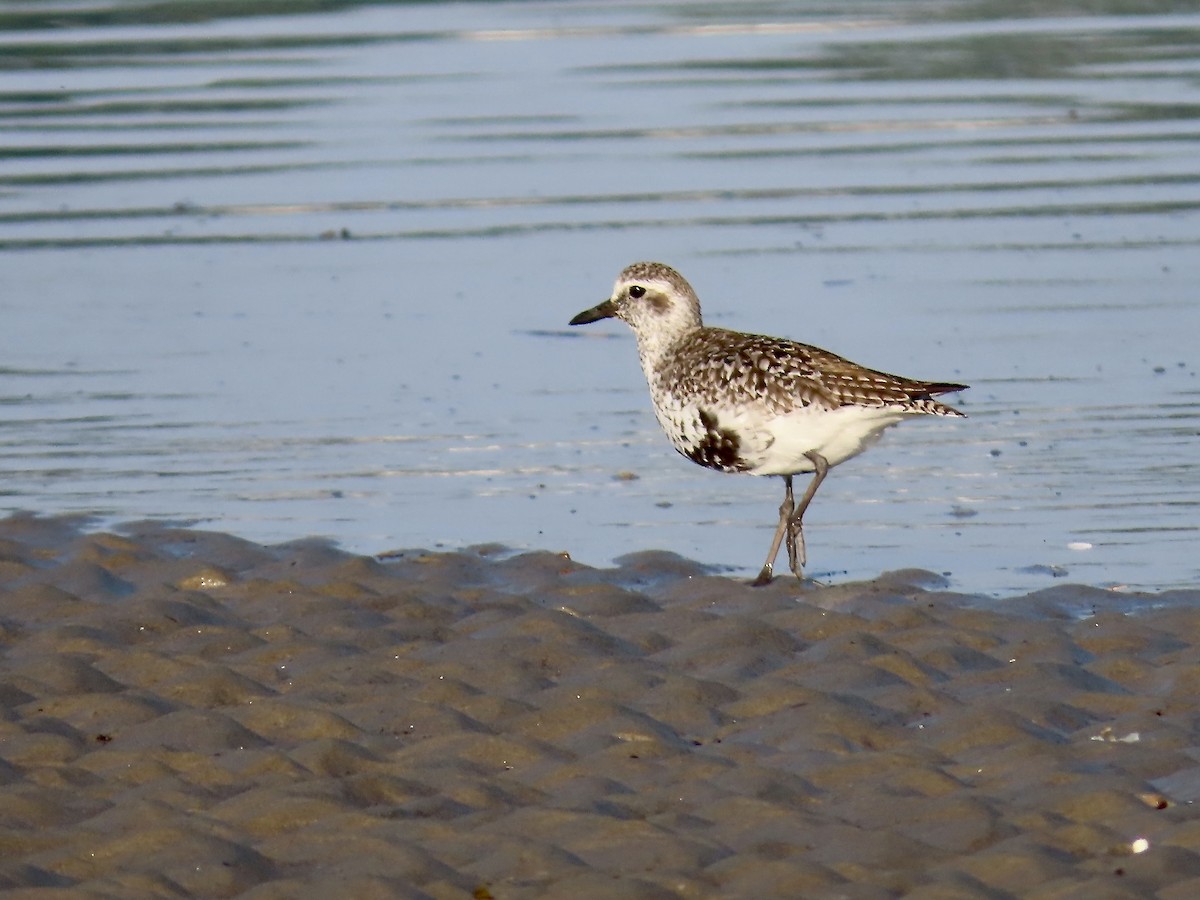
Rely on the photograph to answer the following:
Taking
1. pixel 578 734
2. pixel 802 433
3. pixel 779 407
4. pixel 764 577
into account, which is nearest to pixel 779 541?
pixel 764 577

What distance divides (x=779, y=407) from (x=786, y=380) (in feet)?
0.46

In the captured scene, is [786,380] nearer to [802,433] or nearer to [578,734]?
[802,433]

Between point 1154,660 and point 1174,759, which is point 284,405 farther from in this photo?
point 1174,759

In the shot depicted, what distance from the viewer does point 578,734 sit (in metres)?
7.33

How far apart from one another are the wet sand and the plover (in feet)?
1.92

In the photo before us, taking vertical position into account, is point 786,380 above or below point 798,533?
above

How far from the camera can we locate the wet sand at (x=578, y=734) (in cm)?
612

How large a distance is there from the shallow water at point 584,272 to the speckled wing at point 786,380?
34.4 inches

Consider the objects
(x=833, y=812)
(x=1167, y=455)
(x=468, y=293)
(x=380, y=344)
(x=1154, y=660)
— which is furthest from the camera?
(x=468, y=293)

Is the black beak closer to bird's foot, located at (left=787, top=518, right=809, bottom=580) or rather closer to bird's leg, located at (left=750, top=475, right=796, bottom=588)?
bird's leg, located at (left=750, top=475, right=796, bottom=588)

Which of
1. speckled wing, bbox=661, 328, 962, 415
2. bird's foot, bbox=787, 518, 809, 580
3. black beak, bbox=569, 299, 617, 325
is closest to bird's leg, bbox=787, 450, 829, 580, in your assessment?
bird's foot, bbox=787, 518, 809, 580

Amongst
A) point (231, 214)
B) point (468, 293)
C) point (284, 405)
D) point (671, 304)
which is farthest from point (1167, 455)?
point (231, 214)

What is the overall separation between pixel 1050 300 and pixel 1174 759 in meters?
9.08

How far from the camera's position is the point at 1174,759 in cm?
686
